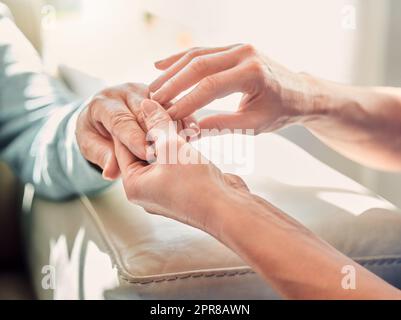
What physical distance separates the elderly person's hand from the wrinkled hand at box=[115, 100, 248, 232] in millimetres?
34

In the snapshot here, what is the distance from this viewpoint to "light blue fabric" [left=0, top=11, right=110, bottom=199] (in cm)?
83

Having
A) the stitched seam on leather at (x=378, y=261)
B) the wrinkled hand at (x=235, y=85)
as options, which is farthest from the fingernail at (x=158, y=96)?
the stitched seam on leather at (x=378, y=261)

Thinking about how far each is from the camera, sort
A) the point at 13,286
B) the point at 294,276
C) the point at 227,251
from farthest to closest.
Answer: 1. the point at 13,286
2. the point at 227,251
3. the point at 294,276

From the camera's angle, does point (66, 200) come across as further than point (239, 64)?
Yes

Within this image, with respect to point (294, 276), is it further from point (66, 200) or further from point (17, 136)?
point (17, 136)

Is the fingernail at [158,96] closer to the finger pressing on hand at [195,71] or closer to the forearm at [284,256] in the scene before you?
the finger pressing on hand at [195,71]

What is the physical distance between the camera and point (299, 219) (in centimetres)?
74

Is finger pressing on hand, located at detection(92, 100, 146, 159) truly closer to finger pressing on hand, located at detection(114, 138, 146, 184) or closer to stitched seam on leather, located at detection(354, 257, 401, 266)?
finger pressing on hand, located at detection(114, 138, 146, 184)

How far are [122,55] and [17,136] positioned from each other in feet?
0.69

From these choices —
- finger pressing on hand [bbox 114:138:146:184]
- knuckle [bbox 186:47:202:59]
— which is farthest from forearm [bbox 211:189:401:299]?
knuckle [bbox 186:47:202:59]

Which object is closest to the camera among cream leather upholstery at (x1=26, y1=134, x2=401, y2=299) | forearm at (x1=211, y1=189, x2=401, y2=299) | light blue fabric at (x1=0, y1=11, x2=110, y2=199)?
forearm at (x1=211, y1=189, x2=401, y2=299)

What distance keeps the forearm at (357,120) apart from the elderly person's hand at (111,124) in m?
0.19

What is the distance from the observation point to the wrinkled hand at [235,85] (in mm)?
702
